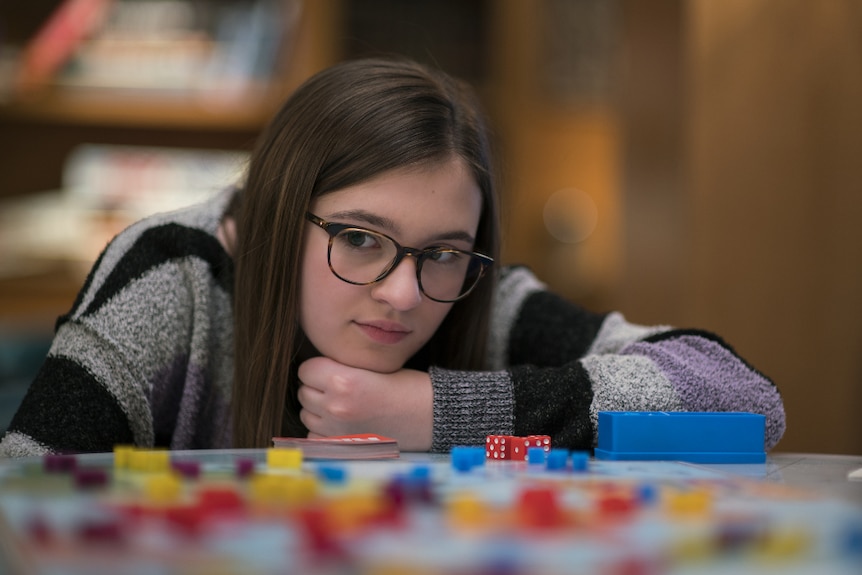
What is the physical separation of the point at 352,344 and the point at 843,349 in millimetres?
1371

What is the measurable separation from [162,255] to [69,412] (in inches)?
10.1

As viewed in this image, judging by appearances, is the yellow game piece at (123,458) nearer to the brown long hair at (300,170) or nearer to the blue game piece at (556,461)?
the blue game piece at (556,461)

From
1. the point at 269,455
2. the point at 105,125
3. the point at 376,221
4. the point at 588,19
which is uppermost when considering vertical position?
the point at 588,19

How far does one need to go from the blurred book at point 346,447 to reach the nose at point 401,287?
0.24 meters

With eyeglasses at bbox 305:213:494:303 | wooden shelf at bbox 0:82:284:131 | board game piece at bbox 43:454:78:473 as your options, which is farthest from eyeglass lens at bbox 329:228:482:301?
wooden shelf at bbox 0:82:284:131

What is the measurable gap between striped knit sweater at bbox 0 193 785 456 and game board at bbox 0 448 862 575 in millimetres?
321

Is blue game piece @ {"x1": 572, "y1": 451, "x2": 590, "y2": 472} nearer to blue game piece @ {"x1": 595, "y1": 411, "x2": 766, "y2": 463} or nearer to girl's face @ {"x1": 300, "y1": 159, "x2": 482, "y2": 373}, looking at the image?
blue game piece @ {"x1": 595, "y1": 411, "x2": 766, "y2": 463}

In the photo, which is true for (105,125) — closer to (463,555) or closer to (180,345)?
(180,345)

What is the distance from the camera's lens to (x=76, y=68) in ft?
9.59

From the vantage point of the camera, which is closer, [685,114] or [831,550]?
[831,550]

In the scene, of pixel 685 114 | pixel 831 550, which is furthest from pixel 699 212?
pixel 831 550

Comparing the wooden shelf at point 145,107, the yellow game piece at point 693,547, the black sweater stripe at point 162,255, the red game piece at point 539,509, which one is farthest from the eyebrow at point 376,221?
the wooden shelf at point 145,107

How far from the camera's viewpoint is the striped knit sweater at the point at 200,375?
107cm

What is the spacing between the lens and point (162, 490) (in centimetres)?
59
